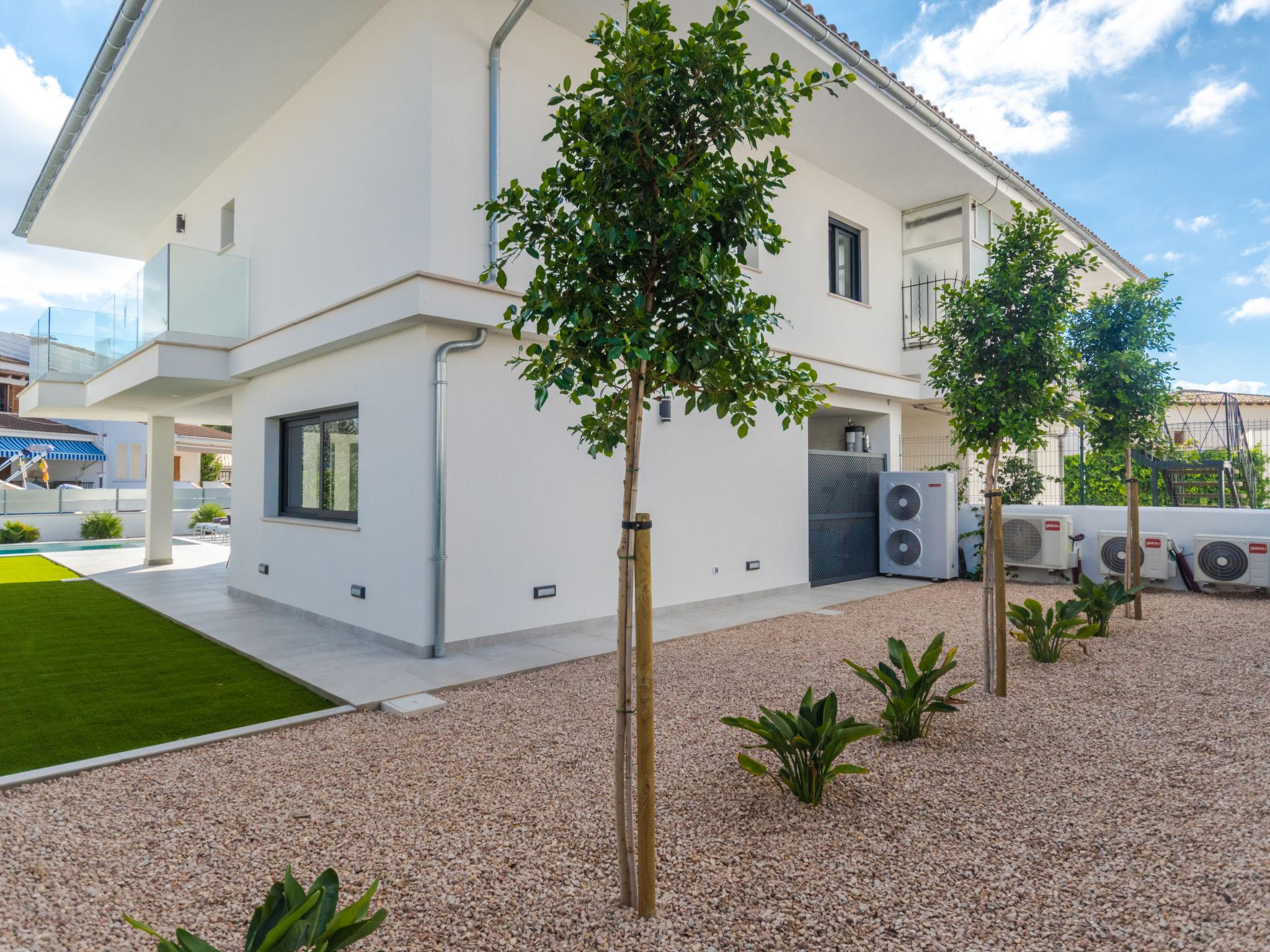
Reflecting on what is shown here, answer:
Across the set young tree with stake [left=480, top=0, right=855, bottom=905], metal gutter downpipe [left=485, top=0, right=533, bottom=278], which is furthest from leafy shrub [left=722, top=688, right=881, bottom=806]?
metal gutter downpipe [left=485, top=0, right=533, bottom=278]

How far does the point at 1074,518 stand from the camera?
10.2m

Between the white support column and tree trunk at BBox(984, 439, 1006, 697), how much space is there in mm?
13103

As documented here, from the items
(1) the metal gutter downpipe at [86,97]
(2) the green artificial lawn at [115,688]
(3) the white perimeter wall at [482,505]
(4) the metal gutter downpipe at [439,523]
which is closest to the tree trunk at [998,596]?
(3) the white perimeter wall at [482,505]

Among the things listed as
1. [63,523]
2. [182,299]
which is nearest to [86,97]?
[182,299]

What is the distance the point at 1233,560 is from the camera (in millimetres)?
8781

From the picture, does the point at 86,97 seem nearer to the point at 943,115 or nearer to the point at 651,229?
the point at 651,229

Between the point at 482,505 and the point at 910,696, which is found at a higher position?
the point at 482,505

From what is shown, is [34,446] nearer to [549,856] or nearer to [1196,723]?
[549,856]

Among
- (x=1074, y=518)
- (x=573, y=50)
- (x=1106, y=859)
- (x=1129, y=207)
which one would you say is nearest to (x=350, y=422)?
(x=573, y=50)

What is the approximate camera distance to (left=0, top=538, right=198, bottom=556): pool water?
14.9 meters

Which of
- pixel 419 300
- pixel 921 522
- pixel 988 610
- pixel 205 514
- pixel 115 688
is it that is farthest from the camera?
pixel 205 514

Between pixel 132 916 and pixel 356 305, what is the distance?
5.15 m

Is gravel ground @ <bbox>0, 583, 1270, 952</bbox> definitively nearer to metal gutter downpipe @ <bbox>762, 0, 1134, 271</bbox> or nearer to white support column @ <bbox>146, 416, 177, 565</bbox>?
metal gutter downpipe @ <bbox>762, 0, 1134, 271</bbox>

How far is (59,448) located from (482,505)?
89.6 ft
